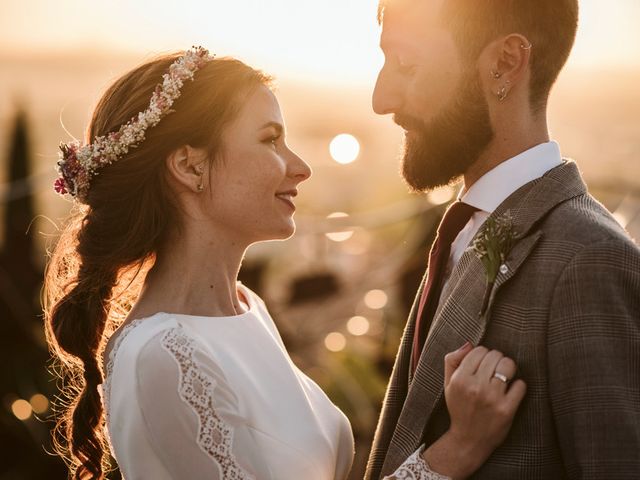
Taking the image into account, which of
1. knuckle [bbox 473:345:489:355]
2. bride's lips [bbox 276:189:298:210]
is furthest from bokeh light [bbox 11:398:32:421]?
knuckle [bbox 473:345:489:355]

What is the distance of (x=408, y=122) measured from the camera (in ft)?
7.67

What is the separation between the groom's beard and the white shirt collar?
0.27 ft

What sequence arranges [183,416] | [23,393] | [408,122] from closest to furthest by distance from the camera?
1. [183,416]
2. [408,122]
3. [23,393]

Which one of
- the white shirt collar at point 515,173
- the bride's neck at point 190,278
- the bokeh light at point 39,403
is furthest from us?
the bokeh light at point 39,403

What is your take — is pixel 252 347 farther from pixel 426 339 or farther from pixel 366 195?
pixel 366 195

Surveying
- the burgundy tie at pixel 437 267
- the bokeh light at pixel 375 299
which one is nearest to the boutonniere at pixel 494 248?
the burgundy tie at pixel 437 267

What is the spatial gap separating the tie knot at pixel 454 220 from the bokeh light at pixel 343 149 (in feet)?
11.9

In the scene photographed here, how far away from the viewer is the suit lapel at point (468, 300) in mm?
2008

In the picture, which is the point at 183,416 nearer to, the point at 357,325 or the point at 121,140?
the point at 121,140

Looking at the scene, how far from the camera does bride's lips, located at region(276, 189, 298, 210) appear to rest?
265 centimetres

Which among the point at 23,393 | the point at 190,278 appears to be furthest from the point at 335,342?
the point at 190,278

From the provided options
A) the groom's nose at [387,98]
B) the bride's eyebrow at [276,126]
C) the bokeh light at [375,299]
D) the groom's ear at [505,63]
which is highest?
the groom's ear at [505,63]

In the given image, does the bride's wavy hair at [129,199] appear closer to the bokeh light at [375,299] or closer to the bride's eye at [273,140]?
the bride's eye at [273,140]

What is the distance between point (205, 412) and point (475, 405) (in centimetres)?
73
